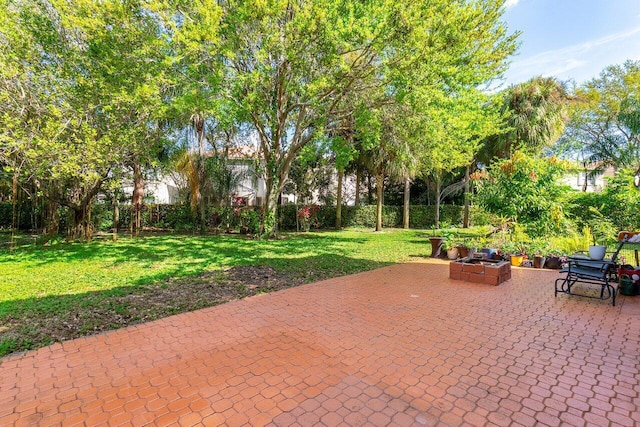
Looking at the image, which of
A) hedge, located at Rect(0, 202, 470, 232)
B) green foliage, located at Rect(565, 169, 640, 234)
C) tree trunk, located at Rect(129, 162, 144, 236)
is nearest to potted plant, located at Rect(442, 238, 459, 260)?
green foliage, located at Rect(565, 169, 640, 234)

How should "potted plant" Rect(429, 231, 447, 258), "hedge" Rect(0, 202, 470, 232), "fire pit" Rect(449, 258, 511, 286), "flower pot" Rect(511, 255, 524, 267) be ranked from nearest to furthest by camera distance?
"fire pit" Rect(449, 258, 511, 286)
"flower pot" Rect(511, 255, 524, 267)
"potted plant" Rect(429, 231, 447, 258)
"hedge" Rect(0, 202, 470, 232)

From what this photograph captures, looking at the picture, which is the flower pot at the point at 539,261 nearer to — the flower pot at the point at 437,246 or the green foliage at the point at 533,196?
the green foliage at the point at 533,196

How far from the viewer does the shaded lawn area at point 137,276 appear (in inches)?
177

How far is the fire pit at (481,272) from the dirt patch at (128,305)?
3351 mm

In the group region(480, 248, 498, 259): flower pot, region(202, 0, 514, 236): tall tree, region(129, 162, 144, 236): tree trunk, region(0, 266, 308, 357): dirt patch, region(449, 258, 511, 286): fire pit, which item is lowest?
region(0, 266, 308, 357): dirt patch

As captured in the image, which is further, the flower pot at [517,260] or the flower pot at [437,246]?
the flower pot at [437,246]

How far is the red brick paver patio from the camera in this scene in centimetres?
250

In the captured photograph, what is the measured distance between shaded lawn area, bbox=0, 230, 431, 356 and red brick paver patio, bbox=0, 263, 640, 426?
67 centimetres

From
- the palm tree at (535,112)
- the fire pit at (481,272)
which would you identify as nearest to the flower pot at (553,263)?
Answer: the fire pit at (481,272)

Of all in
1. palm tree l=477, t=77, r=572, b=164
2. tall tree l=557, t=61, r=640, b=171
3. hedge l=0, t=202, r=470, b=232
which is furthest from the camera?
tall tree l=557, t=61, r=640, b=171

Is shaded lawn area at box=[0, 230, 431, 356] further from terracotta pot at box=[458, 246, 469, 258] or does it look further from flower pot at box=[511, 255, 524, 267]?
flower pot at box=[511, 255, 524, 267]

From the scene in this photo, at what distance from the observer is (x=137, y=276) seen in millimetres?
7000

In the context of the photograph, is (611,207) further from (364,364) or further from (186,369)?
(186,369)

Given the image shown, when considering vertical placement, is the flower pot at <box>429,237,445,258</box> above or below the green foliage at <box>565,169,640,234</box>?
below
